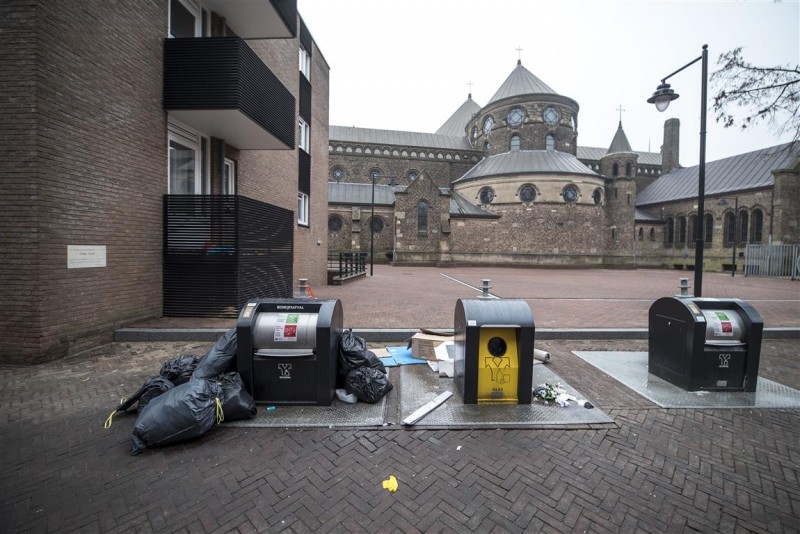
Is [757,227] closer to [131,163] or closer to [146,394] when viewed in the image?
[131,163]

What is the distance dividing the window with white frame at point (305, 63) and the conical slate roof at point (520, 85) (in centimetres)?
2996

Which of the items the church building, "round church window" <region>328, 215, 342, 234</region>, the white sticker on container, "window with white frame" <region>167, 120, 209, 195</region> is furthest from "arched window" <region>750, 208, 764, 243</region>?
the white sticker on container

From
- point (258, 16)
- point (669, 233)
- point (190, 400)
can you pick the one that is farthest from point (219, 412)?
point (669, 233)

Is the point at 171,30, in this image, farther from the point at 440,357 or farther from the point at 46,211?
the point at 440,357

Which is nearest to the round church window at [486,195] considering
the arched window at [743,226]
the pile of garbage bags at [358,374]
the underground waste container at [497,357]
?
the arched window at [743,226]

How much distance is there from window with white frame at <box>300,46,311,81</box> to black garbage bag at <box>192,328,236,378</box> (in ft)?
46.0

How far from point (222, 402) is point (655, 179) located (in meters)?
59.4

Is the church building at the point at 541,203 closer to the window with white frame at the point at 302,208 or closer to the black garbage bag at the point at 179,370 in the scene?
the window with white frame at the point at 302,208

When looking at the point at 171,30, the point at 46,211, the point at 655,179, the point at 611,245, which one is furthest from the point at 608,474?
the point at 655,179

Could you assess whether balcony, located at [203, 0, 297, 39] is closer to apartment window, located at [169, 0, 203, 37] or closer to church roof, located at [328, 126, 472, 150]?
apartment window, located at [169, 0, 203, 37]

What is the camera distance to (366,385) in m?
4.20

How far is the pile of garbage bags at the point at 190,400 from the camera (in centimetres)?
322

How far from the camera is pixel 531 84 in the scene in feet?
133

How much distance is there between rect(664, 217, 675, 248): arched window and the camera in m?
40.3
